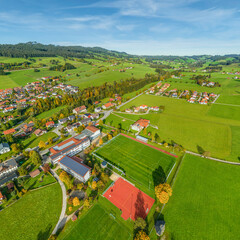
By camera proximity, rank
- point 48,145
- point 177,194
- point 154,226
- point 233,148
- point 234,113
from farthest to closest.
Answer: point 234,113 → point 48,145 → point 233,148 → point 177,194 → point 154,226

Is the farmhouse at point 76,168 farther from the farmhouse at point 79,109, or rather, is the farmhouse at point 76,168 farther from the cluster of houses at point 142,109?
the cluster of houses at point 142,109

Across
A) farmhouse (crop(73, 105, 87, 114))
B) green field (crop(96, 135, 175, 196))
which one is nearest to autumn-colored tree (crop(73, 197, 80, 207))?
green field (crop(96, 135, 175, 196))

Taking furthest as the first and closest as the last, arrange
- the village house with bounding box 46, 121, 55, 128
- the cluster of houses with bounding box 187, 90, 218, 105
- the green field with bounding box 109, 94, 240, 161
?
1. the cluster of houses with bounding box 187, 90, 218, 105
2. the village house with bounding box 46, 121, 55, 128
3. the green field with bounding box 109, 94, 240, 161

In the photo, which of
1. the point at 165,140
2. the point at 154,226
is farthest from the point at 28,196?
the point at 165,140

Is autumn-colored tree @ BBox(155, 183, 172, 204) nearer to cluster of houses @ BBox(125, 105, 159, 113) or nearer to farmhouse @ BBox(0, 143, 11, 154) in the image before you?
cluster of houses @ BBox(125, 105, 159, 113)

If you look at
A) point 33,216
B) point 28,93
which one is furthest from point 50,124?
point 28,93

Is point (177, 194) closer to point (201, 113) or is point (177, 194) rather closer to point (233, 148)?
point (233, 148)

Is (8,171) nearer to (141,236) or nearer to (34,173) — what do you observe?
(34,173)
